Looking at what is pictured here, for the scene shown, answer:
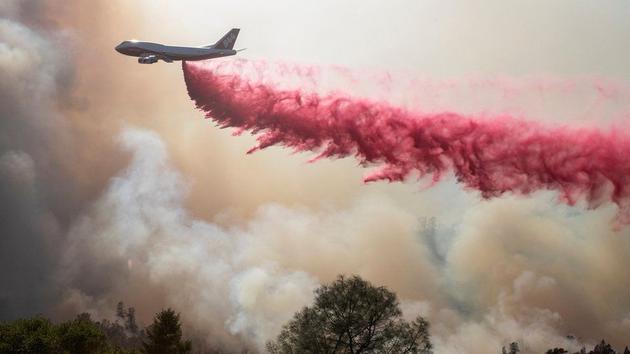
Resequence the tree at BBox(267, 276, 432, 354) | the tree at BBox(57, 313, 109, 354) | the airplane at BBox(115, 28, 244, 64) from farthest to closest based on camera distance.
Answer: the airplane at BBox(115, 28, 244, 64) → the tree at BBox(57, 313, 109, 354) → the tree at BBox(267, 276, 432, 354)

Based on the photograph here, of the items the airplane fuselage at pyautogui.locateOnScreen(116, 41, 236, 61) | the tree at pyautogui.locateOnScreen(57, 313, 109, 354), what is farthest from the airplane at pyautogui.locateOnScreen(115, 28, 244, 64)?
the tree at pyautogui.locateOnScreen(57, 313, 109, 354)

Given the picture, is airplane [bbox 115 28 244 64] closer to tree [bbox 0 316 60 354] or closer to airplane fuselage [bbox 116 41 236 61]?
airplane fuselage [bbox 116 41 236 61]

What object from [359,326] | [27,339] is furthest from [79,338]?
[359,326]

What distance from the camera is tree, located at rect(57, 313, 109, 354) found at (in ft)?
264

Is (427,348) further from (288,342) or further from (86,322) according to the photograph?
(86,322)

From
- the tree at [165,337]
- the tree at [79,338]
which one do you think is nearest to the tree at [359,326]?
the tree at [165,337]

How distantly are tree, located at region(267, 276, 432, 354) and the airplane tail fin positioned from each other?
67.1 metres

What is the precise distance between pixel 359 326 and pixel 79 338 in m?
40.0

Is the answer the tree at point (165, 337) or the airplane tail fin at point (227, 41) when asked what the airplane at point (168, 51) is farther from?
the tree at point (165, 337)

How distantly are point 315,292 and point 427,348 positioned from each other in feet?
47.4

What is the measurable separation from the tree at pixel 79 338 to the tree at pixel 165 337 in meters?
9.14

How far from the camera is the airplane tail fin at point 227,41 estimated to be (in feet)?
391

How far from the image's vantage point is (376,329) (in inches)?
2685

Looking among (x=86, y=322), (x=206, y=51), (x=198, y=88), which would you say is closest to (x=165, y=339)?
(x=86, y=322)
